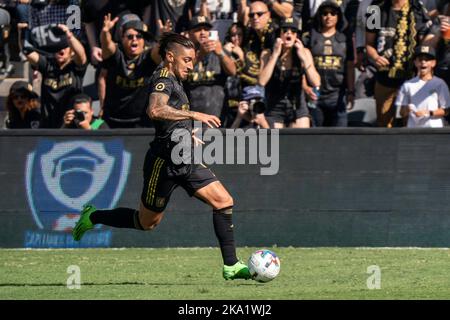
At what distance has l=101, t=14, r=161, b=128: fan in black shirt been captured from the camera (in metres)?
14.4

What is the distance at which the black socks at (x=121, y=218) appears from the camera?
1084 cm

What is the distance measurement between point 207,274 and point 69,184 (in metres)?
3.35

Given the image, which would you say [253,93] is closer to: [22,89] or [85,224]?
[22,89]

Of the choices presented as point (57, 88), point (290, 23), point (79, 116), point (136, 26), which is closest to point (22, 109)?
point (57, 88)

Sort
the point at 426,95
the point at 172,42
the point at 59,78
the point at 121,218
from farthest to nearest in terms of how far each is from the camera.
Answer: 1. the point at 59,78
2. the point at 426,95
3. the point at 121,218
4. the point at 172,42

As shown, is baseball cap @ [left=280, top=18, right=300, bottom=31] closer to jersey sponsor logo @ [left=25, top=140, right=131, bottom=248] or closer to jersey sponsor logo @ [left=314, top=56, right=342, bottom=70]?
jersey sponsor logo @ [left=314, top=56, right=342, bottom=70]

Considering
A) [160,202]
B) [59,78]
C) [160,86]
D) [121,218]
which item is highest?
[160,86]

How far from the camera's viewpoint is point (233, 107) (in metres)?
14.6

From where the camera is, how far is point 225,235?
10289mm

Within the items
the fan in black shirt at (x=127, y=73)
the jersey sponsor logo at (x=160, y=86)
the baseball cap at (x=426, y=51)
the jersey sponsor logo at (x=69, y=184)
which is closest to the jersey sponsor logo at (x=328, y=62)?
the baseball cap at (x=426, y=51)

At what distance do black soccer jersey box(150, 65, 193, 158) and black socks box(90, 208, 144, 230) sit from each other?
2.68ft

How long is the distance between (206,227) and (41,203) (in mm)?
2107
